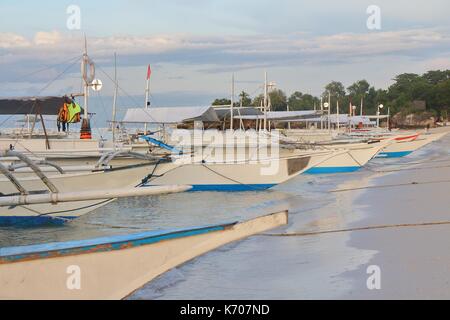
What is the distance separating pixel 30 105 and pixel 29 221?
7807 mm

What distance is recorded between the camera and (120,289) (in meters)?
6.77

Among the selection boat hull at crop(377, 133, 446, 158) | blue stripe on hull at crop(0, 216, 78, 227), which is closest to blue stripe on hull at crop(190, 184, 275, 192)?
blue stripe on hull at crop(0, 216, 78, 227)

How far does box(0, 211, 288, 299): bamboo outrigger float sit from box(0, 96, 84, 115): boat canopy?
12567 mm

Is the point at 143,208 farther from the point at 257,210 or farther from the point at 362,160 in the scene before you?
the point at 362,160

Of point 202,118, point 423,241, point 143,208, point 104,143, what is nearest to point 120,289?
point 423,241

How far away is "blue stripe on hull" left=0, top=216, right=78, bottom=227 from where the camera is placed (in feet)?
44.6

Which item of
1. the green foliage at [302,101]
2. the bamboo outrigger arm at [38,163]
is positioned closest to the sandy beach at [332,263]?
the bamboo outrigger arm at [38,163]

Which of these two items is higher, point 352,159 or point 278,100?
point 278,100

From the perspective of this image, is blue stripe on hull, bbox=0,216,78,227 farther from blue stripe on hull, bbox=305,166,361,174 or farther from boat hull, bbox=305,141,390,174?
blue stripe on hull, bbox=305,166,361,174

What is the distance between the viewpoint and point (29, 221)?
13695mm

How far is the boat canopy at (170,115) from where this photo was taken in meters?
24.9

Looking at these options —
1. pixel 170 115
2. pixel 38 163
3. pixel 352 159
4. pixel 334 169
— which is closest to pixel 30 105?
pixel 170 115

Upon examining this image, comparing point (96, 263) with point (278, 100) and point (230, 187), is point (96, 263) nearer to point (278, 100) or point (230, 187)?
point (230, 187)
